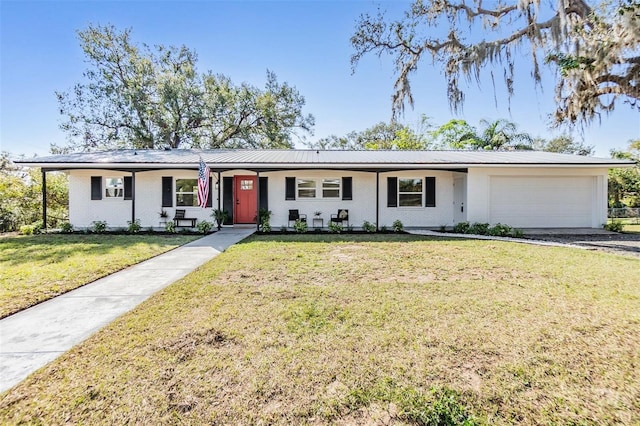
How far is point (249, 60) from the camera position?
19578 millimetres

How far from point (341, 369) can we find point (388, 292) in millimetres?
2224

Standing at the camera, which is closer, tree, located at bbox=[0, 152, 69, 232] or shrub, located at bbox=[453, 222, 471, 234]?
shrub, located at bbox=[453, 222, 471, 234]

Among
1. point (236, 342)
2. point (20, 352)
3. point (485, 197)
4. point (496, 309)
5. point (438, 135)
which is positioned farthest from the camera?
point (438, 135)

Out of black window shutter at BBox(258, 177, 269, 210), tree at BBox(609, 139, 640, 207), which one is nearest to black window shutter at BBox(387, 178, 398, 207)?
black window shutter at BBox(258, 177, 269, 210)

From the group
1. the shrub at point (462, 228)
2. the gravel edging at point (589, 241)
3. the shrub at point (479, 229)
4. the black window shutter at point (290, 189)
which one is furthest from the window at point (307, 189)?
the shrub at point (479, 229)

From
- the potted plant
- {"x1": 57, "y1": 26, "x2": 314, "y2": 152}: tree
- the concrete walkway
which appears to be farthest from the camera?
{"x1": 57, "y1": 26, "x2": 314, "y2": 152}: tree

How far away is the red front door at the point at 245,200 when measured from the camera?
13.7 metres

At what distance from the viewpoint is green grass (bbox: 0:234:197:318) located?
4566mm

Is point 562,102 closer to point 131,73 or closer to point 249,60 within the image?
point 249,60

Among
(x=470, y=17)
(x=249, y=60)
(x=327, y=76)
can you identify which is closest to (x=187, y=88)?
Result: (x=249, y=60)

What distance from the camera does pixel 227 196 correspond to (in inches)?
530

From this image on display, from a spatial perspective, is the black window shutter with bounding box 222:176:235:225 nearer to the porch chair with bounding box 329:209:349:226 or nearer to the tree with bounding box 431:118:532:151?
the porch chair with bounding box 329:209:349:226

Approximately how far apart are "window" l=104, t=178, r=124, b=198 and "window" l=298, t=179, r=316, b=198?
774 centimetres

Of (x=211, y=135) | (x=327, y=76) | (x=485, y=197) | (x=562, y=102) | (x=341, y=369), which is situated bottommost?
(x=341, y=369)
